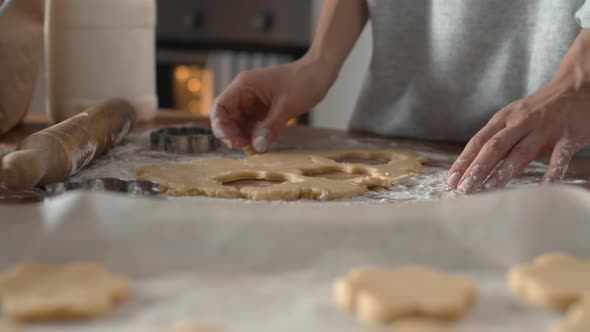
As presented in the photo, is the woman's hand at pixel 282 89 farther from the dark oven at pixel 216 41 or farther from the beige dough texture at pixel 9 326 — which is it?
the dark oven at pixel 216 41

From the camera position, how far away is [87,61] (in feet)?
5.18

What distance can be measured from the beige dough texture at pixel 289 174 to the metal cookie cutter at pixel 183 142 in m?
0.13

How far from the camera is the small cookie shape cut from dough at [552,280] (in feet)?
1.94

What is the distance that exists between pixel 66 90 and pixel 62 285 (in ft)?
3.52

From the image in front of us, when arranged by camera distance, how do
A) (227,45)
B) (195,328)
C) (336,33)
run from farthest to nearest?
(227,45)
(336,33)
(195,328)

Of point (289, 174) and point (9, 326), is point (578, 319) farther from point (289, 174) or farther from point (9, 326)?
point (289, 174)

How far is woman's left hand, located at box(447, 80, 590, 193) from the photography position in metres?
1.02

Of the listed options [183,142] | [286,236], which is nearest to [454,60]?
[183,142]

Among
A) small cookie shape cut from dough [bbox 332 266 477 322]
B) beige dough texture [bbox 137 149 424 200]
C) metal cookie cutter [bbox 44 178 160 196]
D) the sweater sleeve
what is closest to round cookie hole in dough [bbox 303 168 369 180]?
beige dough texture [bbox 137 149 424 200]

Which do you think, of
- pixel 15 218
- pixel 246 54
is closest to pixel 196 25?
pixel 246 54

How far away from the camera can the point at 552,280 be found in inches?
23.9

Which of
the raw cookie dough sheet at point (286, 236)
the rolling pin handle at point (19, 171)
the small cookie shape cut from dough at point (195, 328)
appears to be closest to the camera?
the small cookie shape cut from dough at point (195, 328)

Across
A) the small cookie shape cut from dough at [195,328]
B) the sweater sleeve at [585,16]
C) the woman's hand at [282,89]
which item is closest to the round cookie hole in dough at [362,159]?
the woman's hand at [282,89]

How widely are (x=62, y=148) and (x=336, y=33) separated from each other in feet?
2.38
